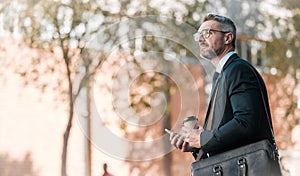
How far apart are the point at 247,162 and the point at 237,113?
0.18m

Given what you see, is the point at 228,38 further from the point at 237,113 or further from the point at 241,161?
the point at 241,161

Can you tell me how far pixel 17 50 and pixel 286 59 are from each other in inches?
283

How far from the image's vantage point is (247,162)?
9.27 ft

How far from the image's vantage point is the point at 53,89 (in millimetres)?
15609

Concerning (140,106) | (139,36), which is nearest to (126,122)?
(140,106)

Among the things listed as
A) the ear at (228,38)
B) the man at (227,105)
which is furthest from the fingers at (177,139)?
the ear at (228,38)

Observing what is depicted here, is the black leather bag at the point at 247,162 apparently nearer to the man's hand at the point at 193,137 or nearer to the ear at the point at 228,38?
the man's hand at the point at 193,137

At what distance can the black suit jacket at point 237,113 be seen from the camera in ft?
9.39

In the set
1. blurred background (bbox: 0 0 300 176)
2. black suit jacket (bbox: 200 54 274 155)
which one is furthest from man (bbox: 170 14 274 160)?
blurred background (bbox: 0 0 300 176)

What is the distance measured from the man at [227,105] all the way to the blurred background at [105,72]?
7.66 m

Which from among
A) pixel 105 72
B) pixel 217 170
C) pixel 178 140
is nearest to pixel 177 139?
pixel 178 140

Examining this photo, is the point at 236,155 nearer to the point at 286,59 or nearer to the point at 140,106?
the point at 140,106

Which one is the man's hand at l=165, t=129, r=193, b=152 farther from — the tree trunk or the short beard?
the tree trunk

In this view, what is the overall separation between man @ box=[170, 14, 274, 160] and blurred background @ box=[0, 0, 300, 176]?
7661 millimetres
